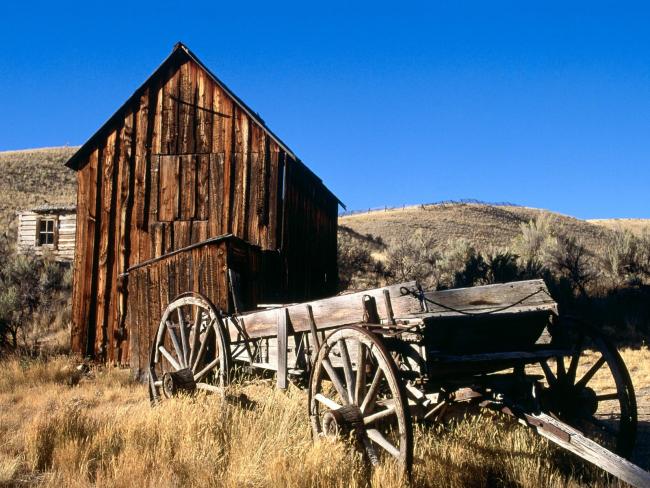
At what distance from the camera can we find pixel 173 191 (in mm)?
12414

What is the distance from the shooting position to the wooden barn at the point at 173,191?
11.9 metres

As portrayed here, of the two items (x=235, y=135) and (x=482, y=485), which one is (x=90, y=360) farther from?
(x=482, y=485)

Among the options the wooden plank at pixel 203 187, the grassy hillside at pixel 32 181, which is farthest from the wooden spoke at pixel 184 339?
the grassy hillside at pixel 32 181

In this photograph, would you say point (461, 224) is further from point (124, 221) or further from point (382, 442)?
point (382, 442)

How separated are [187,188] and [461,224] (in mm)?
47548

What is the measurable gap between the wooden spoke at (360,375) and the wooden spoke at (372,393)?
0.08m

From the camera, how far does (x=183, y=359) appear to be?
299 inches

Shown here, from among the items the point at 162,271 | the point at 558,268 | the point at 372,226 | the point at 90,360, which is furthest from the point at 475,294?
the point at 372,226

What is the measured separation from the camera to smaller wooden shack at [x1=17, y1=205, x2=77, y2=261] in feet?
90.5

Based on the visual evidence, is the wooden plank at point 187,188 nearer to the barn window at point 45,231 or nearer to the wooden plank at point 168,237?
the wooden plank at point 168,237

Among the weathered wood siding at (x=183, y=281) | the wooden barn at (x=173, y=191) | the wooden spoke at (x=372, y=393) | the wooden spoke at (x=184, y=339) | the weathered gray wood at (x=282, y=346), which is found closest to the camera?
the wooden spoke at (x=372, y=393)

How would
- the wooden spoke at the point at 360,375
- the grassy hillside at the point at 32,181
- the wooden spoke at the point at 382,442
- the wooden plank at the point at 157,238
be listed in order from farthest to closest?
1. the grassy hillside at the point at 32,181
2. the wooden plank at the point at 157,238
3. the wooden spoke at the point at 360,375
4. the wooden spoke at the point at 382,442

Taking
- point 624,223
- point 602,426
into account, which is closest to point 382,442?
point 602,426

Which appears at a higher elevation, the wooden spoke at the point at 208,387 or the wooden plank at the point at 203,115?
the wooden plank at the point at 203,115
